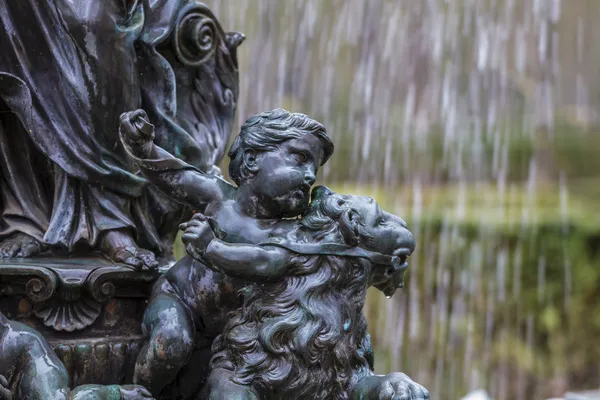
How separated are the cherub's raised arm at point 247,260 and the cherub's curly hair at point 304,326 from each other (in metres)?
0.04

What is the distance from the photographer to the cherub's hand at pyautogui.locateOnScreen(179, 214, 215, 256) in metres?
2.58

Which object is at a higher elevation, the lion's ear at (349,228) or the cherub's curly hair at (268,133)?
the cherub's curly hair at (268,133)

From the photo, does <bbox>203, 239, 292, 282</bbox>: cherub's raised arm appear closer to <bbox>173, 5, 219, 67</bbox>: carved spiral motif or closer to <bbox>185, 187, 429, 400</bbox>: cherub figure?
<bbox>185, 187, 429, 400</bbox>: cherub figure

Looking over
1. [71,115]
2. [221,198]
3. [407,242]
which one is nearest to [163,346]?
[221,198]

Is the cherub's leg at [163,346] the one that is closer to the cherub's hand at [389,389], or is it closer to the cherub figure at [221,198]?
the cherub figure at [221,198]

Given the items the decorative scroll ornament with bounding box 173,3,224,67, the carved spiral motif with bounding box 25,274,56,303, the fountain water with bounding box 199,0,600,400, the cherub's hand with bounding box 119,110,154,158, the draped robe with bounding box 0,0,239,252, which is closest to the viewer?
the cherub's hand with bounding box 119,110,154,158

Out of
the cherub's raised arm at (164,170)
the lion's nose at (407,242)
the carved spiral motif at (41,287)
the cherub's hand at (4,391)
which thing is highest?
the cherub's raised arm at (164,170)

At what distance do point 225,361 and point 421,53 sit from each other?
33.1 feet

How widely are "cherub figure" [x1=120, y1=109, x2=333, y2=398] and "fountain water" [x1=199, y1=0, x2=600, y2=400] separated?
638 cm

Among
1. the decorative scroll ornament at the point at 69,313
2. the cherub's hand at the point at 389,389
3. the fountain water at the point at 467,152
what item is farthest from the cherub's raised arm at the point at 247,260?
the fountain water at the point at 467,152

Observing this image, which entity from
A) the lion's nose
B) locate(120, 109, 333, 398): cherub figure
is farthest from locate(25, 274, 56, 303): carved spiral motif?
the lion's nose

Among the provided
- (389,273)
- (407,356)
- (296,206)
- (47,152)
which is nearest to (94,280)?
(47,152)

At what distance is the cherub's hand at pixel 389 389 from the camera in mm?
2609

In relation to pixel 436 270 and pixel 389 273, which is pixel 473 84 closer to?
pixel 436 270
